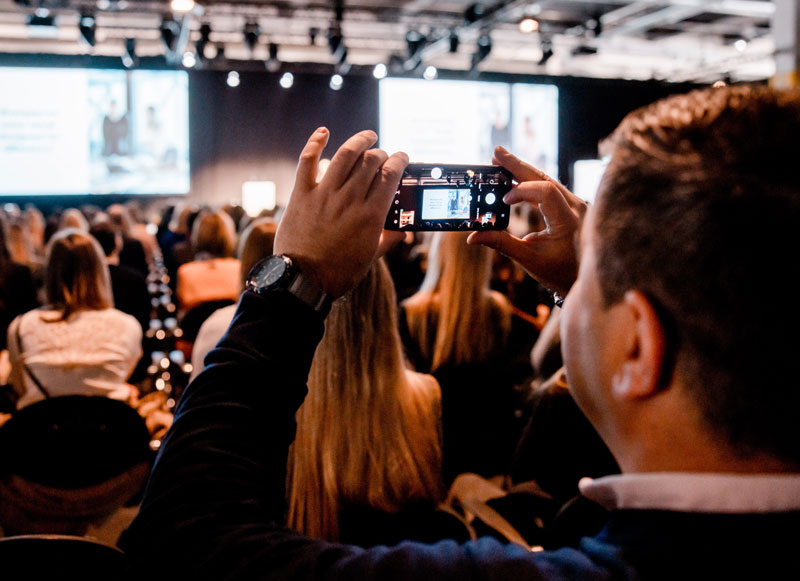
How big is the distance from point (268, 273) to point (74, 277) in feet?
7.98

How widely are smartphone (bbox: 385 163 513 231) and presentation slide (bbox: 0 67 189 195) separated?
28.5 ft

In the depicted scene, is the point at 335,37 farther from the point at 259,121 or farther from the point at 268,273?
the point at 268,273

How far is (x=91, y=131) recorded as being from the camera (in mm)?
8578

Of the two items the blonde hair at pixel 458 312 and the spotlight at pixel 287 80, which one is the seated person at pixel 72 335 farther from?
the spotlight at pixel 287 80

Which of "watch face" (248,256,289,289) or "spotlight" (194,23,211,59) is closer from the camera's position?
"watch face" (248,256,289,289)

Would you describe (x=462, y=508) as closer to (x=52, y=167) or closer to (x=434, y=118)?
(x=434, y=118)

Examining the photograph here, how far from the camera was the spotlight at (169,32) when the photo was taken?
8290mm

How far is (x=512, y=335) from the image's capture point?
3.07 metres

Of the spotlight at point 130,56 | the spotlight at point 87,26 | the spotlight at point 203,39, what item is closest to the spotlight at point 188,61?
the spotlight at point 203,39

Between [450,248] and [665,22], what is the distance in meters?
9.49

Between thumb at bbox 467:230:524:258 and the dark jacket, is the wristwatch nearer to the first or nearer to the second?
the dark jacket

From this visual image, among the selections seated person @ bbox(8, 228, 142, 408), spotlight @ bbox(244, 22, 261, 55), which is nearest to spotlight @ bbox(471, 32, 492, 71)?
spotlight @ bbox(244, 22, 261, 55)

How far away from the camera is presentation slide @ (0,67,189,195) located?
26.9 feet

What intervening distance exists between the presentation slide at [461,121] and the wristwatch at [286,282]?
7871 mm
